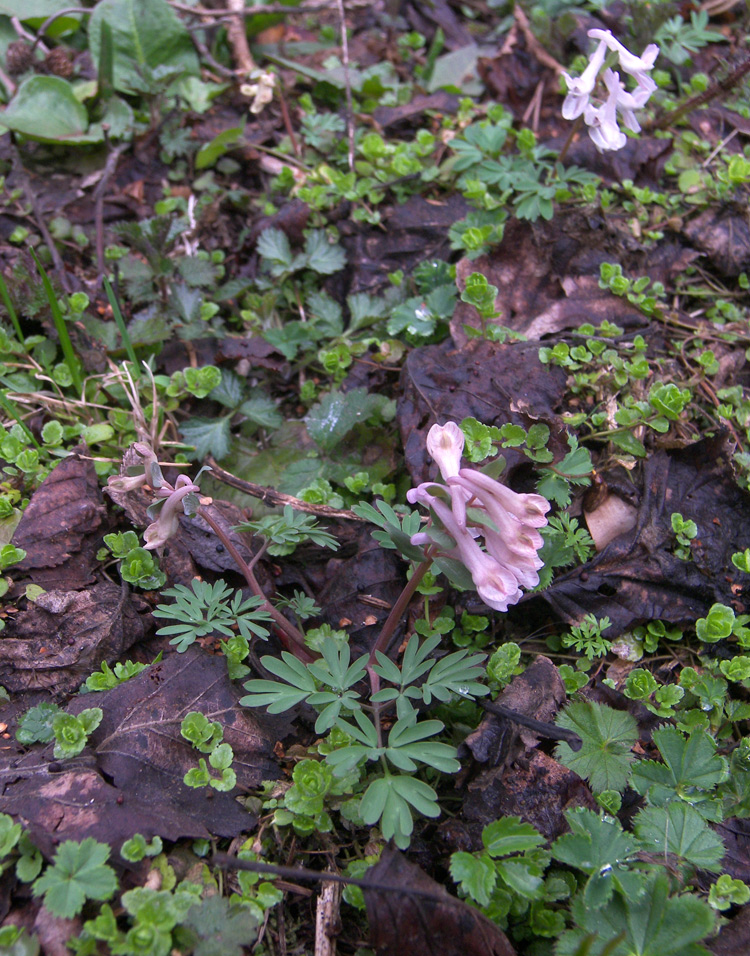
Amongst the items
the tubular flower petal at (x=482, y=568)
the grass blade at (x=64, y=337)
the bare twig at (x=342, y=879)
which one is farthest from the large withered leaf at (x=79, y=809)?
the grass blade at (x=64, y=337)

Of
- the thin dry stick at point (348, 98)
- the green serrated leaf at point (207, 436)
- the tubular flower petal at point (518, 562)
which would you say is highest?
the thin dry stick at point (348, 98)

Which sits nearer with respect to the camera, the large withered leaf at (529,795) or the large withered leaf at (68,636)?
the large withered leaf at (529,795)

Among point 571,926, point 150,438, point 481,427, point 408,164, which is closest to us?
point 571,926

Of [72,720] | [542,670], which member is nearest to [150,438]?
[72,720]

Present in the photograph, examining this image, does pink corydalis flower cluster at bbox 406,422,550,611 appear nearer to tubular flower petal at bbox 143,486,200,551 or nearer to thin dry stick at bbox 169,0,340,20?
tubular flower petal at bbox 143,486,200,551

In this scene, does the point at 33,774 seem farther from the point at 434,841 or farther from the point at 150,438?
the point at 150,438

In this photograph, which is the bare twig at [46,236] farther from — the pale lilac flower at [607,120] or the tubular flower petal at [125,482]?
the pale lilac flower at [607,120]
